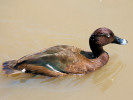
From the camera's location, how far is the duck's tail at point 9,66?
6839mm

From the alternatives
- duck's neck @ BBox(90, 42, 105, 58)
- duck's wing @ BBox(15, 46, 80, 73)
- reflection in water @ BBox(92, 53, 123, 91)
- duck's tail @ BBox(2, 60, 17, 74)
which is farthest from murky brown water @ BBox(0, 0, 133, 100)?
duck's neck @ BBox(90, 42, 105, 58)

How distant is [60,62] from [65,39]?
1.53 metres

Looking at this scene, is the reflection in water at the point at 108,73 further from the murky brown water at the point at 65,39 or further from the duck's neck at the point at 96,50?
the duck's neck at the point at 96,50

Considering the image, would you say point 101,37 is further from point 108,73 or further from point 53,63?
point 53,63

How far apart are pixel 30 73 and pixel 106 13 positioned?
352 centimetres

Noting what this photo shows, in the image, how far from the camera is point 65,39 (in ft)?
26.8

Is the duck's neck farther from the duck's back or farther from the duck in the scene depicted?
the duck's back

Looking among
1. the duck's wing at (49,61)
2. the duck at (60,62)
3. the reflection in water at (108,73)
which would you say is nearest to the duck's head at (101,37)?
the duck at (60,62)

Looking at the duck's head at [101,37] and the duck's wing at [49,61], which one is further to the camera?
the duck's head at [101,37]

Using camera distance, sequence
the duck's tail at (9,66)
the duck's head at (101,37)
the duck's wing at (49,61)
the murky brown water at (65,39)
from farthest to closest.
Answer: the duck's head at (101,37)
the duck's tail at (9,66)
the duck's wing at (49,61)
the murky brown water at (65,39)

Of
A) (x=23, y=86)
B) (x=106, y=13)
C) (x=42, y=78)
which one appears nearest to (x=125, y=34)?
(x=106, y=13)

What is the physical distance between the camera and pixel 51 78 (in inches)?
270

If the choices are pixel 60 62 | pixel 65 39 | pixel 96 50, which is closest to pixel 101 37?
pixel 96 50

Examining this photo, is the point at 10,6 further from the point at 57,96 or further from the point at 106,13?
the point at 57,96
